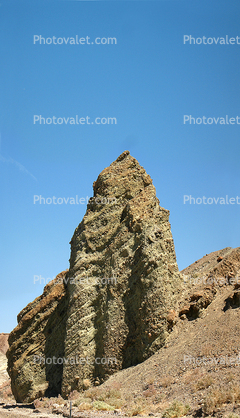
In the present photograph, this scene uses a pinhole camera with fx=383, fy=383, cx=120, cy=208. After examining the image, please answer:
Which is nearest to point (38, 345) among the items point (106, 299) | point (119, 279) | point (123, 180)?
point (106, 299)

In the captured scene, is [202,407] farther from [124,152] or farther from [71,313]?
[124,152]

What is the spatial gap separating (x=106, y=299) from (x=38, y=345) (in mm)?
5758

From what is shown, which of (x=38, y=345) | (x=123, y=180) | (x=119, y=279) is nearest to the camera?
(x=119, y=279)

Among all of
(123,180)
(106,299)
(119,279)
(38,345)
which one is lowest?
(38,345)

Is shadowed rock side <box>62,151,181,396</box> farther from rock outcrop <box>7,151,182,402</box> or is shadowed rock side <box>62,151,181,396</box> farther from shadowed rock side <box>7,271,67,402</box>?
shadowed rock side <box>7,271,67,402</box>

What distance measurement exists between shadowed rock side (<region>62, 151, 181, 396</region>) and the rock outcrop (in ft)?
0.17

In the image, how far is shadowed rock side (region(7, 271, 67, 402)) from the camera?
22.5 meters

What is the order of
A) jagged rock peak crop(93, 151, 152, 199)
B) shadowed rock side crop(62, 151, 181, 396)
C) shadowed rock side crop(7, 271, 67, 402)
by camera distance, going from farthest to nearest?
jagged rock peak crop(93, 151, 152, 199), shadowed rock side crop(7, 271, 67, 402), shadowed rock side crop(62, 151, 181, 396)

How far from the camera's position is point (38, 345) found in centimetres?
2361

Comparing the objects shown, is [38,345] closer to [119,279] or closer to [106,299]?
[106,299]

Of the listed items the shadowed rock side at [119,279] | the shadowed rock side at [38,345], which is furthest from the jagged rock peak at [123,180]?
the shadowed rock side at [38,345]

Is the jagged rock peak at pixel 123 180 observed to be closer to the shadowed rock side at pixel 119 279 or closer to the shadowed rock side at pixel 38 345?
the shadowed rock side at pixel 119 279

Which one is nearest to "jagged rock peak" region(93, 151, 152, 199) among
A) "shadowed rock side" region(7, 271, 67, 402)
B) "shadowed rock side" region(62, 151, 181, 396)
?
"shadowed rock side" region(62, 151, 181, 396)

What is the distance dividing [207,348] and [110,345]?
5731mm
